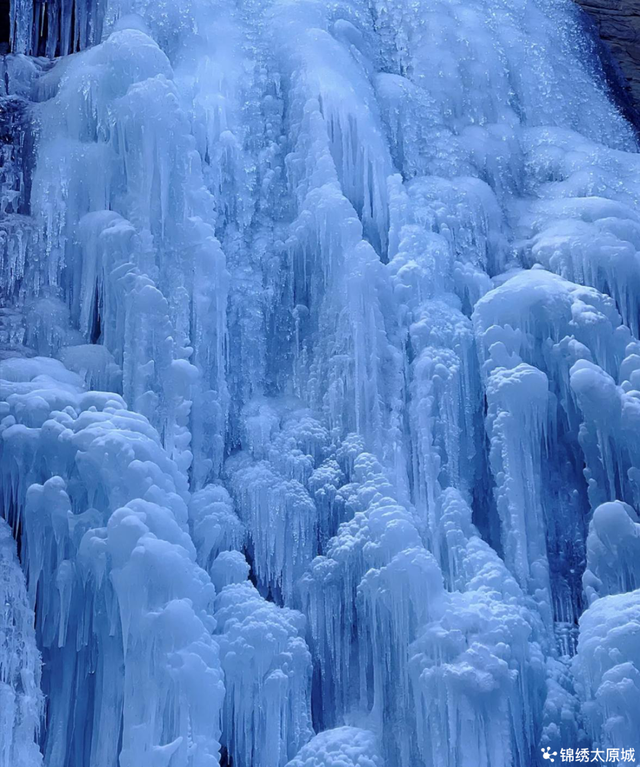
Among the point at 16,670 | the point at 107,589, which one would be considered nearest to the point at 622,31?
the point at 107,589

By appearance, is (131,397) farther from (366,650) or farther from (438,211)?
(438,211)

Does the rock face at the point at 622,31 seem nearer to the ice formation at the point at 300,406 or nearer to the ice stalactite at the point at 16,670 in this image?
the ice formation at the point at 300,406

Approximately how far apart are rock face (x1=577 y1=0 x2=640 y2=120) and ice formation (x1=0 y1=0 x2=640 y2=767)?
1.29m

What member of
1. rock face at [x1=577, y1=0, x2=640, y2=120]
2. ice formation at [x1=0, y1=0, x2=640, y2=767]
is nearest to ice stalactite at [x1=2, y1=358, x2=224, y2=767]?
ice formation at [x1=0, y1=0, x2=640, y2=767]

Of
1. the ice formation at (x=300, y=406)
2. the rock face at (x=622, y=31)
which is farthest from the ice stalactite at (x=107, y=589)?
the rock face at (x=622, y=31)

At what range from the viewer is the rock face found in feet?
25.5

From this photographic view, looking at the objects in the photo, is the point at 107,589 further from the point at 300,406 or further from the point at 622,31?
the point at 622,31

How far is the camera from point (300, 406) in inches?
212

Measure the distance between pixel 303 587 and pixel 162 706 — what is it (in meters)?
1.19

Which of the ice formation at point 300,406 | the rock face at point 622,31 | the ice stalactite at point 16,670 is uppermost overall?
the rock face at point 622,31

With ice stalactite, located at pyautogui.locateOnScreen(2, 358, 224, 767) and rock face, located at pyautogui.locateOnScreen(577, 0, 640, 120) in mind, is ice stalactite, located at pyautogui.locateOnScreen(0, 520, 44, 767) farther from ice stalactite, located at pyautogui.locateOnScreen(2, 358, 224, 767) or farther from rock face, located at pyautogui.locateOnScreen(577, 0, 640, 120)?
rock face, located at pyautogui.locateOnScreen(577, 0, 640, 120)

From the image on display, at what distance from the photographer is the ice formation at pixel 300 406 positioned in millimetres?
4066

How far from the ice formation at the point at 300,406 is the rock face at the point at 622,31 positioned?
1287mm

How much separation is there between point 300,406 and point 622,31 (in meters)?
4.58
